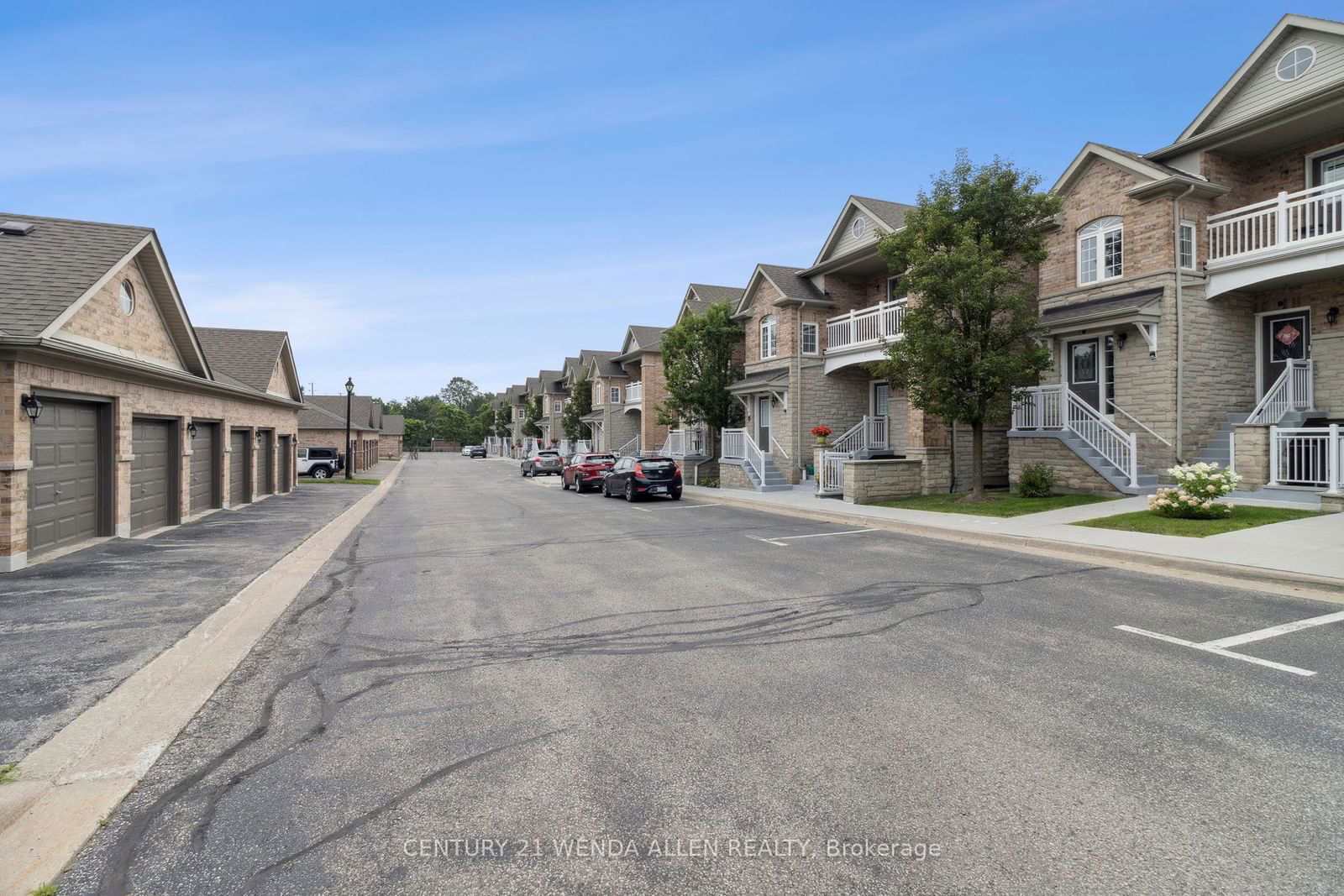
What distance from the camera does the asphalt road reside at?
2975mm

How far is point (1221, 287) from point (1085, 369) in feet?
10.9

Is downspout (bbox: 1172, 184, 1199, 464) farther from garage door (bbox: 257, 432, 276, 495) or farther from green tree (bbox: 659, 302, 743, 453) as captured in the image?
garage door (bbox: 257, 432, 276, 495)

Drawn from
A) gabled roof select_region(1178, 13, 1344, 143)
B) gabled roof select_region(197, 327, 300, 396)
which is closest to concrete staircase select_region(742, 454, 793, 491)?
gabled roof select_region(1178, 13, 1344, 143)

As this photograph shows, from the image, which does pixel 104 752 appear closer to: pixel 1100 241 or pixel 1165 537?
pixel 1165 537

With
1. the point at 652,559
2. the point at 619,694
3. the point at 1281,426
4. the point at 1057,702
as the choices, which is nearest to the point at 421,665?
the point at 619,694

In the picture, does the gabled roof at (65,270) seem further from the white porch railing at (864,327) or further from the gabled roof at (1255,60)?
the gabled roof at (1255,60)

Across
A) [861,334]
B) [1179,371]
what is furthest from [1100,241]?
[861,334]

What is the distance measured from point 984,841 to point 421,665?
421cm

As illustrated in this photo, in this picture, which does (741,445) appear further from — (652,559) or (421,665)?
(421,665)

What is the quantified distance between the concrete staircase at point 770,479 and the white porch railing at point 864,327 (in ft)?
14.6

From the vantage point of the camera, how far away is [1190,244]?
1630 centimetres

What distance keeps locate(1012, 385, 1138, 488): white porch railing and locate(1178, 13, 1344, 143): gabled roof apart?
6714 mm

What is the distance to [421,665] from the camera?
5684 millimetres

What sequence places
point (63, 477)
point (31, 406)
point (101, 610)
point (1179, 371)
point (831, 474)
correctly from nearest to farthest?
point (101, 610) < point (31, 406) < point (63, 477) < point (1179, 371) < point (831, 474)
